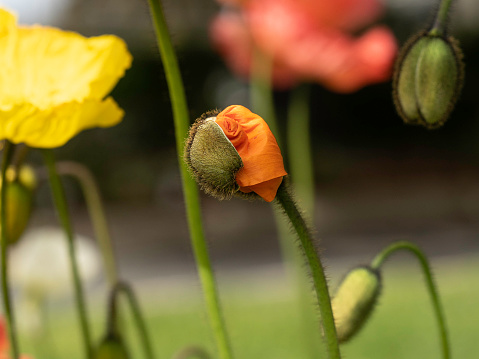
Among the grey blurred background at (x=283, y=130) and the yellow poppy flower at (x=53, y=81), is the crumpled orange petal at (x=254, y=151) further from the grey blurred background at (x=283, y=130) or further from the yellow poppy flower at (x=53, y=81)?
the grey blurred background at (x=283, y=130)

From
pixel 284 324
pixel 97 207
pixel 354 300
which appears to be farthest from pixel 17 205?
pixel 284 324

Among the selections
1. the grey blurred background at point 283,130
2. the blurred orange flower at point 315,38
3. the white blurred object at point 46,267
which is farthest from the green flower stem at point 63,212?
the grey blurred background at point 283,130

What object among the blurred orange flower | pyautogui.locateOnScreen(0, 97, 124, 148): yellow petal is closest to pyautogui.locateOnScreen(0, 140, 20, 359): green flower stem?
pyautogui.locateOnScreen(0, 97, 124, 148): yellow petal

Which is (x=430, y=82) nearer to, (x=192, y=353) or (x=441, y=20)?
(x=441, y=20)

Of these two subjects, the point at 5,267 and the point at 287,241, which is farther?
the point at 287,241

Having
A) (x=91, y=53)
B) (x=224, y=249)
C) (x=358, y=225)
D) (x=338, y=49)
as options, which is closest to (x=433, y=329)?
(x=338, y=49)

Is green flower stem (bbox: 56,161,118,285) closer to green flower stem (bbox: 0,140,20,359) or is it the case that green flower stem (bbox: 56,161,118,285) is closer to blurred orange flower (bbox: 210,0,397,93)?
green flower stem (bbox: 0,140,20,359)
